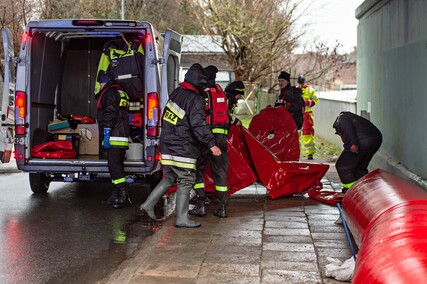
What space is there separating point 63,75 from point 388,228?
7413 millimetres

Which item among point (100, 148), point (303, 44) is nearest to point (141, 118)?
point (100, 148)

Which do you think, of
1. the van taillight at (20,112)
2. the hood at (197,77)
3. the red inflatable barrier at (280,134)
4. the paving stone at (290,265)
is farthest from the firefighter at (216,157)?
the van taillight at (20,112)

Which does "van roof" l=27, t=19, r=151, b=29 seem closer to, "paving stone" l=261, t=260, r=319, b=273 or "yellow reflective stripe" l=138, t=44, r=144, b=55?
"yellow reflective stripe" l=138, t=44, r=144, b=55

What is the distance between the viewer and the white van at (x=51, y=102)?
29.0ft

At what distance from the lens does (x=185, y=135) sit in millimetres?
7621

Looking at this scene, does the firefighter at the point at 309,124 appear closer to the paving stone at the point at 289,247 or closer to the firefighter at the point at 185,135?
the firefighter at the point at 185,135

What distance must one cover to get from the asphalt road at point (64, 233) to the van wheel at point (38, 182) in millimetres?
121

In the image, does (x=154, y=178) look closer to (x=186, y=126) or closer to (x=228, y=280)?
(x=186, y=126)

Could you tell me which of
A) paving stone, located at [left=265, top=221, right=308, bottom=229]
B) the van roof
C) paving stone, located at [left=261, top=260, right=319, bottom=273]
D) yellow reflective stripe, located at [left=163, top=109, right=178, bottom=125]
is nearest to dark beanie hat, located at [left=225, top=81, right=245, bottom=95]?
the van roof

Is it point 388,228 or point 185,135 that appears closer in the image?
point 388,228

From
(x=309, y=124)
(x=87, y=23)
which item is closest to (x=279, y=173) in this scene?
(x=87, y=23)

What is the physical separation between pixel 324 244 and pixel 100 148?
450 cm

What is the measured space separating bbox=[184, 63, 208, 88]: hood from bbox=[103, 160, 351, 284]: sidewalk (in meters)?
1.57

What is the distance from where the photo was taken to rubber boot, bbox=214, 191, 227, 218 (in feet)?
27.1
